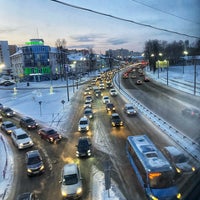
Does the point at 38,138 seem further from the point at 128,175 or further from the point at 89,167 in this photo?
the point at 128,175

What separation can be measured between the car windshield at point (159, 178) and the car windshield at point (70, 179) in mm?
4546

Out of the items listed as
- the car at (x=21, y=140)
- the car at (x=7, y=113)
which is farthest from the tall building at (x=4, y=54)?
the car at (x=21, y=140)

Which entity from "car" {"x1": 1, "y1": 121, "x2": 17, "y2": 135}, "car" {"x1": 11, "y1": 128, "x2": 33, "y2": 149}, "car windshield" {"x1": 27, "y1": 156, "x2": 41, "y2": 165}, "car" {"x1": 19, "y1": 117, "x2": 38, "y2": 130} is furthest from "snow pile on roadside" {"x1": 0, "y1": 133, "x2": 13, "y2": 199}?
"car" {"x1": 19, "y1": 117, "x2": 38, "y2": 130}

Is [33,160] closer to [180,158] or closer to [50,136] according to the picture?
[50,136]

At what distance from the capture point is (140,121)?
28.5m

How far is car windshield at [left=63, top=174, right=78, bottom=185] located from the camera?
1452 cm

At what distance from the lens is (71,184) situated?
14375 millimetres

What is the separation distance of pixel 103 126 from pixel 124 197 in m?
14.7

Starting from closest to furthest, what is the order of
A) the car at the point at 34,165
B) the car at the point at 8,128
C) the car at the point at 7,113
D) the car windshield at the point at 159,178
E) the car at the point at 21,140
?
the car windshield at the point at 159,178 < the car at the point at 34,165 < the car at the point at 21,140 < the car at the point at 8,128 < the car at the point at 7,113

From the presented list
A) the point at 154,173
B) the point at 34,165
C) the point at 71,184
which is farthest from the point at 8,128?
the point at 154,173

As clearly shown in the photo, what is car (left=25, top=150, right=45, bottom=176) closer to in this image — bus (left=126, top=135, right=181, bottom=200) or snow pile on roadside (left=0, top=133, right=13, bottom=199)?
snow pile on roadside (left=0, top=133, right=13, bottom=199)

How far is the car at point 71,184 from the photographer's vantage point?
45.5 ft

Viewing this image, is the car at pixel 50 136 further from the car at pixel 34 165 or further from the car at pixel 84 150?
the car at pixel 34 165

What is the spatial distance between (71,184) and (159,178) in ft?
16.6
